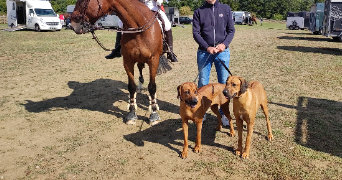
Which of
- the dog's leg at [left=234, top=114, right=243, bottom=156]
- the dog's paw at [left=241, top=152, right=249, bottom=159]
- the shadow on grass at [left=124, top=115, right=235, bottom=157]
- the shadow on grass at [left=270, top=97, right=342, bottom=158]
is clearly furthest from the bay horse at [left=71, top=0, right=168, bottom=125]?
the shadow on grass at [left=270, top=97, right=342, bottom=158]

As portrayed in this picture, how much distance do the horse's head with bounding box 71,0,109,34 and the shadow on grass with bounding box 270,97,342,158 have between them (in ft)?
15.0

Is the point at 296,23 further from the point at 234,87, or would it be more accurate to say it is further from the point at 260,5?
the point at 260,5

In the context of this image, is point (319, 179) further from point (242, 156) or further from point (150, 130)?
point (150, 130)

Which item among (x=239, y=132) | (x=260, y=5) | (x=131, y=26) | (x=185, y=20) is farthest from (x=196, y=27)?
(x=260, y=5)

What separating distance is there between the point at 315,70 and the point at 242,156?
8037 millimetres

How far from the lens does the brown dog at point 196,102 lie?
4.25m

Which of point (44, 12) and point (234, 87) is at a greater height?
point (44, 12)

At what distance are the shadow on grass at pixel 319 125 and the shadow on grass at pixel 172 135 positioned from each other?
158cm

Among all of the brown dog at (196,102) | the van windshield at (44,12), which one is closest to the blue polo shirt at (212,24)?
the brown dog at (196,102)

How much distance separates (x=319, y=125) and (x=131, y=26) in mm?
4562

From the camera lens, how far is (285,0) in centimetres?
7356

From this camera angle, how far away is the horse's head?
4945 mm

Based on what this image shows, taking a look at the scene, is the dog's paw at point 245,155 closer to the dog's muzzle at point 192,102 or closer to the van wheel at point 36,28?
the dog's muzzle at point 192,102

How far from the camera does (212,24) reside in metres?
5.32
